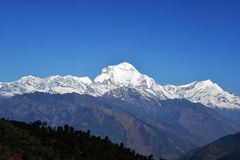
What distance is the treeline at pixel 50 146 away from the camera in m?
65.7

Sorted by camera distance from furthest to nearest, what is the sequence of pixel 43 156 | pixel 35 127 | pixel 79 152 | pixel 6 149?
pixel 35 127 → pixel 79 152 → pixel 43 156 → pixel 6 149

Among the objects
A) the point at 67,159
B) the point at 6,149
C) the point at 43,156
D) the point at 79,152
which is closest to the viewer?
the point at 6,149

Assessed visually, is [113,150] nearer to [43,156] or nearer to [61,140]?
[61,140]

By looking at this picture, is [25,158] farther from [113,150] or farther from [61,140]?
[113,150]

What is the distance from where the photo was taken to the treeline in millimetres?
65688

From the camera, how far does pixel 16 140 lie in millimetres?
70688

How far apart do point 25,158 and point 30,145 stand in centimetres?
938

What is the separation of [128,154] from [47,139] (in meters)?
21.9

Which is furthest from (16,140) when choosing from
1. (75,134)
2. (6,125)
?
(75,134)

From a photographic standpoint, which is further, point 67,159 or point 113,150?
point 113,150

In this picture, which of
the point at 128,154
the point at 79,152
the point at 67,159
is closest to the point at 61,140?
the point at 79,152

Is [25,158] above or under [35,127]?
under

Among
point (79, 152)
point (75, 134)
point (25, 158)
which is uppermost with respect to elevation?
point (75, 134)

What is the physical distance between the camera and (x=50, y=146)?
7581 centimetres
